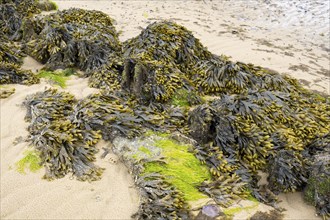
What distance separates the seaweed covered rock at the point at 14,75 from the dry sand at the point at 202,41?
20 centimetres

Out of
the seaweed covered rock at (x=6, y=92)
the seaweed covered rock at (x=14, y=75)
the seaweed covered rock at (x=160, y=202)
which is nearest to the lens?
the seaweed covered rock at (x=160, y=202)

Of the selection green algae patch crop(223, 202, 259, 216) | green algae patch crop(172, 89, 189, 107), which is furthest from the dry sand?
green algae patch crop(172, 89, 189, 107)

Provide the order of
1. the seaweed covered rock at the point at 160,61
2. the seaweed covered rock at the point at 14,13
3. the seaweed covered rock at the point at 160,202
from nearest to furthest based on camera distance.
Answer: the seaweed covered rock at the point at 160,202
the seaweed covered rock at the point at 160,61
the seaweed covered rock at the point at 14,13

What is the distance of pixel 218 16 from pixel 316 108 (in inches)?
238

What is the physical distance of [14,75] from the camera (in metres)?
4.94

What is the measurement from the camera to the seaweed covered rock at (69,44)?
17.5 ft

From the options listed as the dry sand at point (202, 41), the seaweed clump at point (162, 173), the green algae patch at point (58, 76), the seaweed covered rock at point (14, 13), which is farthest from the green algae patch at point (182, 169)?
the seaweed covered rock at point (14, 13)

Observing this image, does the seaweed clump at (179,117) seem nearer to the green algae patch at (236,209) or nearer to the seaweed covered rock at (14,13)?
the green algae patch at (236,209)

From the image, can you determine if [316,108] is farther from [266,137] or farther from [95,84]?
[95,84]

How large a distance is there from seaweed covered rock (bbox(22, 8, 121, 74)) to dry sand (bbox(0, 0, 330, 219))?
0.33 metres

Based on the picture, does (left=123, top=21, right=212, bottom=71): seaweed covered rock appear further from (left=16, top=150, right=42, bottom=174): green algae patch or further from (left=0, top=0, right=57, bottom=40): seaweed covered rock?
(left=0, top=0, right=57, bottom=40): seaweed covered rock

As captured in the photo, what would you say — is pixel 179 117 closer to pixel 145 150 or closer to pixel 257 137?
pixel 145 150

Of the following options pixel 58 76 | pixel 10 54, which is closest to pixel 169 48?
pixel 58 76

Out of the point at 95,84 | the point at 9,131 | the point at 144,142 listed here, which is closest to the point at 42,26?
the point at 95,84
